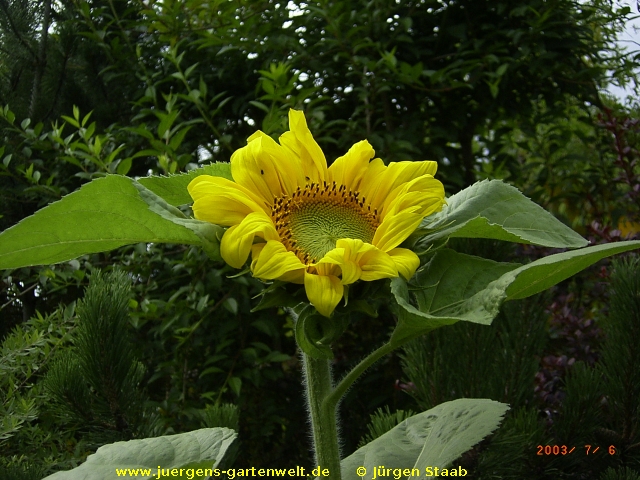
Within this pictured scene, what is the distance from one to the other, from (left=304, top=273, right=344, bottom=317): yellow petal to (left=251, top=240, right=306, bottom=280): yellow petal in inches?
0.6

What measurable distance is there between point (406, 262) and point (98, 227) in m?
0.25

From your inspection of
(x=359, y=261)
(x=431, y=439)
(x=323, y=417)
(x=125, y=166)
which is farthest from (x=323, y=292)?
(x=125, y=166)

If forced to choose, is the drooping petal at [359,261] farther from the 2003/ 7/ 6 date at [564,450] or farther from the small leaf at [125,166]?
the small leaf at [125,166]

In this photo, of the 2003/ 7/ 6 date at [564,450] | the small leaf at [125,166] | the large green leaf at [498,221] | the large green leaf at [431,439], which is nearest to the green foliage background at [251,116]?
the small leaf at [125,166]

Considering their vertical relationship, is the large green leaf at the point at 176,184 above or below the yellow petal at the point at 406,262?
above

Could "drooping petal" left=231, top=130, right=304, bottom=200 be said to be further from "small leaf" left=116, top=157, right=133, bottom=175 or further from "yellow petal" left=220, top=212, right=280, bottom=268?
"small leaf" left=116, top=157, right=133, bottom=175

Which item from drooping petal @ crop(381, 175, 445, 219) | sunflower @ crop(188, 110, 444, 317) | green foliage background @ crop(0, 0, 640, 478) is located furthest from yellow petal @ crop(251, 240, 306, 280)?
green foliage background @ crop(0, 0, 640, 478)

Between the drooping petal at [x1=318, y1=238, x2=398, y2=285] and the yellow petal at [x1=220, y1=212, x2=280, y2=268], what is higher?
the yellow petal at [x1=220, y1=212, x2=280, y2=268]

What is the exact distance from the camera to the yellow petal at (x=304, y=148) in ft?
1.99

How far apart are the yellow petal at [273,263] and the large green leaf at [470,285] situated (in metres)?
0.08

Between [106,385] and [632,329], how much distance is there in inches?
30.8

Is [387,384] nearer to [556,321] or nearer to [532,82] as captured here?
[556,321]

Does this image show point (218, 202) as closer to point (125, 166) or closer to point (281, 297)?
point (281, 297)

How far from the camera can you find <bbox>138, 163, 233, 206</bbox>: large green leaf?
0.59 meters
